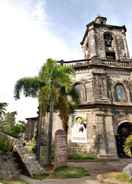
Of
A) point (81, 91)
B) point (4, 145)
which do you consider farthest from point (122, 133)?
point (4, 145)

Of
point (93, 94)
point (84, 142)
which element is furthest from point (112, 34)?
point (84, 142)

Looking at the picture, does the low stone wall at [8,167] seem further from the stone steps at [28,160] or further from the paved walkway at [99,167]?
the paved walkway at [99,167]

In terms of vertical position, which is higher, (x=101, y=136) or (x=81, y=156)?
(x=101, y=136)

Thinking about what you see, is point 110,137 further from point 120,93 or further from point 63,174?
point 63,174

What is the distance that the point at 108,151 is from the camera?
63.6 feet

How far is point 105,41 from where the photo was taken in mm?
27156

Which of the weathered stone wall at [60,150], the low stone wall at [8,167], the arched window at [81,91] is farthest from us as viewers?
the arched window at [81,91]

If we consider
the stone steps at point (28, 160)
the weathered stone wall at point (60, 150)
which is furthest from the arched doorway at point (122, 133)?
the stone steps at point (28, 160)

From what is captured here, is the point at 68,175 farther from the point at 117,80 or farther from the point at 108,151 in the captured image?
the point at 117,80

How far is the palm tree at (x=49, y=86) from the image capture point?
563 inches

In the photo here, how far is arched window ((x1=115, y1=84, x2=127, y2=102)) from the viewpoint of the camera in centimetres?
2273

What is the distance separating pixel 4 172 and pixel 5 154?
5.05 feet

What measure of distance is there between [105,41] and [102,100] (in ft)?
32.0

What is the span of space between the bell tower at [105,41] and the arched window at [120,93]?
13.5 feet
